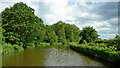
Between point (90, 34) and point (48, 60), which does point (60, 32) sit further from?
point (48, 60)

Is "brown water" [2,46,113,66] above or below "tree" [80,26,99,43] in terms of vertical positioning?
below

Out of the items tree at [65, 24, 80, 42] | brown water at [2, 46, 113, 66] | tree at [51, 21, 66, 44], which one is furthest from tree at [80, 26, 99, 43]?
tree at [65, 24, 80, 42]

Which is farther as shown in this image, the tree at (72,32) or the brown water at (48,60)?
the tree at (72,32)

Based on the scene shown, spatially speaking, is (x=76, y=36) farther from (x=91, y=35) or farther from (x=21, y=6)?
(x=21, y=6)

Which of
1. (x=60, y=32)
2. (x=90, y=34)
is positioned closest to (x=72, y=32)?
(x=60, y=32)

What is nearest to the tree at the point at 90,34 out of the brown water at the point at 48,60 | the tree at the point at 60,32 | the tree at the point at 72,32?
the brown water at the point at 48,60

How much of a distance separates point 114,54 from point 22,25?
55.9 ft

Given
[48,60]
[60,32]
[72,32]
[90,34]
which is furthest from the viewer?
[72,32]

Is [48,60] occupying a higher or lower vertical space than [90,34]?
lower

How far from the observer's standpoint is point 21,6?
72.1 ft

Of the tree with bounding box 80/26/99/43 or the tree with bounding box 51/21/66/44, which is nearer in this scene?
the tree with bounding box 80/26/99/43

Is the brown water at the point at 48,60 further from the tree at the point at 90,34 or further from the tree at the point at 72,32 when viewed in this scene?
the tree at the point at 72,32

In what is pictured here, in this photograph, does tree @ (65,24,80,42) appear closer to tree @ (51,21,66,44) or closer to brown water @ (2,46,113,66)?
tree @ (51,21,66,44)

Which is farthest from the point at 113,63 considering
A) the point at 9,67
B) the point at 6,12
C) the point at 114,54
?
the point at 6,12
